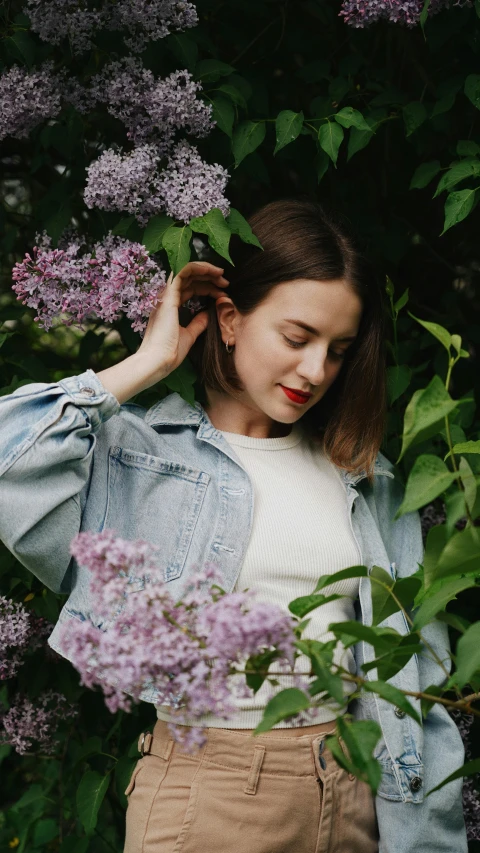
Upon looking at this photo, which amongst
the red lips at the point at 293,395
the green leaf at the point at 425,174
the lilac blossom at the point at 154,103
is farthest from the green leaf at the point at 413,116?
the red lips at the point at 293,395

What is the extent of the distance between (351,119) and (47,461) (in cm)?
94

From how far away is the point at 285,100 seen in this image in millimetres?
2297

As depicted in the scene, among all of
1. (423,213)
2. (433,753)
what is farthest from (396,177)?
(433,753)

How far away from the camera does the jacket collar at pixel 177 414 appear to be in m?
1.82

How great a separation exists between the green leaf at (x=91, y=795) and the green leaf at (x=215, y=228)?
1.23m

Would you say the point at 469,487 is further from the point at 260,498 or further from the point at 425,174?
the point at 425,174

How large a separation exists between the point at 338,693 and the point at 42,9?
5.11 ft

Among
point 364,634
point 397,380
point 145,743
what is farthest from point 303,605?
point 397,380

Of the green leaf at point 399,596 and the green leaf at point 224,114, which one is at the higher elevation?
the green leaf at point 224,114

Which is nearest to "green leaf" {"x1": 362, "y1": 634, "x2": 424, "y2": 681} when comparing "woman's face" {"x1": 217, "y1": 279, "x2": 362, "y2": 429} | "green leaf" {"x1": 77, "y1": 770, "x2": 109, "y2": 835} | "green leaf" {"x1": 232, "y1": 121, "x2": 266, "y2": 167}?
"woman's face" {"x1": 217, "y1": 279, "x2": 362, "y2": 429}

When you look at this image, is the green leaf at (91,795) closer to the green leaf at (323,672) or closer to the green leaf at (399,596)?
the green leaf at (399,596)

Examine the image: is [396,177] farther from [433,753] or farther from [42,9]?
[433,753]

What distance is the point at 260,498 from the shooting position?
177cm

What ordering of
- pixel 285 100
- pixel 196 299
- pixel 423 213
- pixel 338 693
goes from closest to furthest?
1. pixel 338 693
2. pixel 196 299
3. pixel 285 100
4. pixel 423 213
